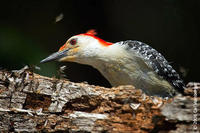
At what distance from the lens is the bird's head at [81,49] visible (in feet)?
9.75

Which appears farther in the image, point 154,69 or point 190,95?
point 154,69

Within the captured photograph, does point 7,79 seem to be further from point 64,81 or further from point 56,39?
point 56,39

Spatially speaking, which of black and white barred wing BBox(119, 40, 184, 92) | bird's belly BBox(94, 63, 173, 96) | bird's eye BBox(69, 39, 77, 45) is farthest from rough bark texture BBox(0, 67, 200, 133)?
bird's eye BBox(69, 39, 77, 45)

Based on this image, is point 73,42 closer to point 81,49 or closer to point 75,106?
point 81,49

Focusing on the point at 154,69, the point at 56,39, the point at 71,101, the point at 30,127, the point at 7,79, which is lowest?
the point at 30,127

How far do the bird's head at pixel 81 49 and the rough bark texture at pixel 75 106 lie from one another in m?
0.68

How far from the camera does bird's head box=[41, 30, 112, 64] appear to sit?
9.75 ft

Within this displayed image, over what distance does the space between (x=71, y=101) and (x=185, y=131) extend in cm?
86

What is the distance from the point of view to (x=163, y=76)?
9.10 ft

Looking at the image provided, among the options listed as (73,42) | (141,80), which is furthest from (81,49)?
(141,80)

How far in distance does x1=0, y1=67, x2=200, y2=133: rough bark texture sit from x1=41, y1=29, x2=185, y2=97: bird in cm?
48

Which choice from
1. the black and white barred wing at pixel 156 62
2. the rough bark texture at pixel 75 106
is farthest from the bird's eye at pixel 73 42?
the rough bark texture at pixel 75 106

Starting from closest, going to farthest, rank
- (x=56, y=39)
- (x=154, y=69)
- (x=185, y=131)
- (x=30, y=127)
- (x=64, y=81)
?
(x=185, y=131)
(x=30, y=127)
(x=64, y=81)
(x=154, y=69)
(x=56, y=39)

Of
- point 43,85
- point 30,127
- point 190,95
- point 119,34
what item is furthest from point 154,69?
point 119,34
